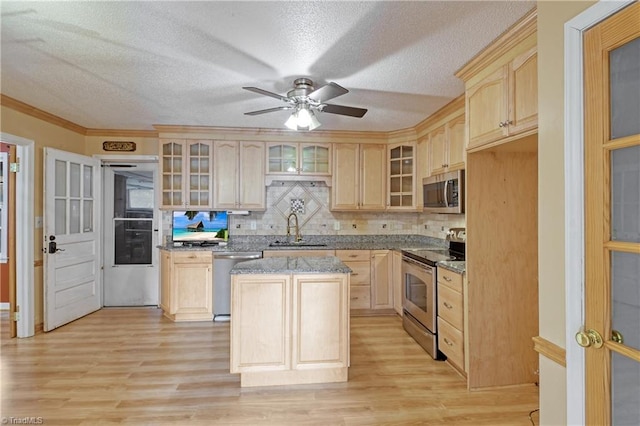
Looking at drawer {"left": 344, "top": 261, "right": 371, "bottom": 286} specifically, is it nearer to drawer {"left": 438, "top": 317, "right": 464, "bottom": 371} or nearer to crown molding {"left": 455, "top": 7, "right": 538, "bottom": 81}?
drawer {"left": 438, "top": 317, "right": 464, "bottom": 371}

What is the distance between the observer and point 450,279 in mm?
2781

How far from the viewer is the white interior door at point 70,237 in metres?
3.68

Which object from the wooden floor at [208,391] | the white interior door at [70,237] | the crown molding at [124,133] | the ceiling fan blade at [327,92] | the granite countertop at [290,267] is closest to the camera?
the wooden floor at [208,391]

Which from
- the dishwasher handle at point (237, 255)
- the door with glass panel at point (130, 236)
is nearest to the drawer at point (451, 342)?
the dishwasher handle at point (237, 255)

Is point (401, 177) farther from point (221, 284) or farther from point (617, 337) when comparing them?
point (617, 337)

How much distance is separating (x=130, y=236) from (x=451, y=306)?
4.20m

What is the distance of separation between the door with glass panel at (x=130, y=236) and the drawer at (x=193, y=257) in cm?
82

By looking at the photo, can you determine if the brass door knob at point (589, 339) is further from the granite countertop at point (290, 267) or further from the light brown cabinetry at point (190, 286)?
the light brown cabinetry at point (190, 286)

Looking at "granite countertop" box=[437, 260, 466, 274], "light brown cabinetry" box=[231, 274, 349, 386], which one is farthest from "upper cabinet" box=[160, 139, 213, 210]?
"granite countertop" box=[437, 260, 466, 274]

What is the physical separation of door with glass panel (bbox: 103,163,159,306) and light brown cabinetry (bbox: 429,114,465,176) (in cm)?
368

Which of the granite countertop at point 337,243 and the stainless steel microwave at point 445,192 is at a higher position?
the stainless steel microwave at point 445,192

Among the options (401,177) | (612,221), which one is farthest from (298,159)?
(612,221)

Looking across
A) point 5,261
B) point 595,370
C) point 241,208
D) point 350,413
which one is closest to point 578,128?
point 595,370

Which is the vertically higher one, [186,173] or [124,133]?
[124,133]
